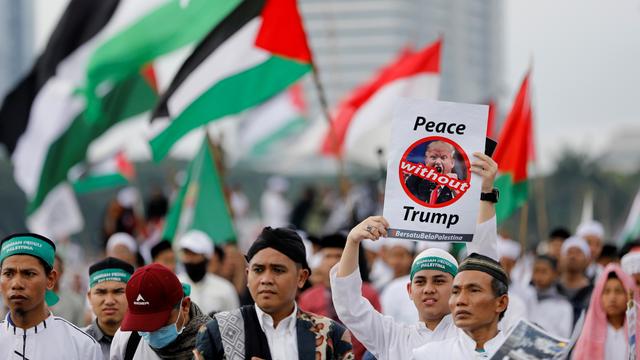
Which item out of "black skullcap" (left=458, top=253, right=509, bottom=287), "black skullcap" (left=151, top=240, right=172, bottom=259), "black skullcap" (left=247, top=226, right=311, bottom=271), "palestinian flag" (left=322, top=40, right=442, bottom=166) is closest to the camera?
"black skullcap" (left=458, top=253, right=509, bottom=287)

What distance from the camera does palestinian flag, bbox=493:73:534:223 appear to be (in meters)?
12.7

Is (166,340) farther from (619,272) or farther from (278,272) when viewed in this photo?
(619,272)

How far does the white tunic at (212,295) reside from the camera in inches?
424

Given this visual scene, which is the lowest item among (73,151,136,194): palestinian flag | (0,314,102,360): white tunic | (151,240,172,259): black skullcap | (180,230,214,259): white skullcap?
(0,314,102,360): white tunic

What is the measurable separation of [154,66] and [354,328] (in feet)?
32.0

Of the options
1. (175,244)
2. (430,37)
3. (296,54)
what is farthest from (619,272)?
(430,37)

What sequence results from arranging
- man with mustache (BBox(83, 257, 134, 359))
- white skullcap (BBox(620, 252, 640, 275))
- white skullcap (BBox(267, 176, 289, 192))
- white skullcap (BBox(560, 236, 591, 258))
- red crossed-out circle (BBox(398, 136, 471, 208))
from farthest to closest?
1. white skullcap (BBox(267, 176, 289, 192))
2. white skullcap (BBox(560, 236, 591, 258))
3. white skullcap (BBox(620, 252, 640, 275))
4. man with mustache (BBox(83, 257, 134, 359))
5. red crossed-out circle (BBox(398, 136, 471, 208))

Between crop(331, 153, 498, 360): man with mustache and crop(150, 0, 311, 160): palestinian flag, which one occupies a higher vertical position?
crop(150, 0, 311, 160): palestinian flag

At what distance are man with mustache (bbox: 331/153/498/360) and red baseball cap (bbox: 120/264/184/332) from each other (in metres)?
0.82

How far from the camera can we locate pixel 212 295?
35.6 ft

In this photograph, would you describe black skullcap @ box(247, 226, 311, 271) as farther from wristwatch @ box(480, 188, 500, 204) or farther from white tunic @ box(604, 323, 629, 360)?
white tunic @ box(604, 323, 629, 360)

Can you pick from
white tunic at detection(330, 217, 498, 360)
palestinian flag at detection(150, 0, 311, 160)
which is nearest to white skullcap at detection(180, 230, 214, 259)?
palestinian flag at detection(150, 0, 311, 160)

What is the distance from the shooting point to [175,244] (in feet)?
47.5

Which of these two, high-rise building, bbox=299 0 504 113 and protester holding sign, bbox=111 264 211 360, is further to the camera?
high-rise building, bbox=299 0 504 113
